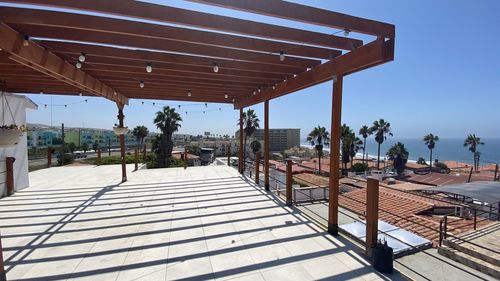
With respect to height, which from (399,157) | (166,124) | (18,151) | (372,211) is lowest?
(399,157)

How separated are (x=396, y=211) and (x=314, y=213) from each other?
249cm

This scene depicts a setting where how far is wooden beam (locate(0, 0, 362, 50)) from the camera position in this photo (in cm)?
256

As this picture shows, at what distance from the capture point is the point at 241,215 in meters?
5.04

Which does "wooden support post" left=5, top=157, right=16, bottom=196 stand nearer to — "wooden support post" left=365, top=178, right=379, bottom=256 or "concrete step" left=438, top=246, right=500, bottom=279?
"wooden support post" left=365, top=178, right=379, bottom=256

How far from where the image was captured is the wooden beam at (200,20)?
2.56 meters

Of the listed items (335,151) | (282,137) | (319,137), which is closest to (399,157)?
(319,137)

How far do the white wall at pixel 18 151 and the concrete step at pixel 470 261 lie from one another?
978cm

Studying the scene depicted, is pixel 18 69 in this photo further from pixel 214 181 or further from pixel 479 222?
pixel 479 222

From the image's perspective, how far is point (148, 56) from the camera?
4.35 m

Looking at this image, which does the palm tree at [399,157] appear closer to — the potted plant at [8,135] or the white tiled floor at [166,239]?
the white tiled floor at [166,239]

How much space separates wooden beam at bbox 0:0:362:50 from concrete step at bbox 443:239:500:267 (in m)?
3.48

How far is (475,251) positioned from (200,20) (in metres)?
5.05


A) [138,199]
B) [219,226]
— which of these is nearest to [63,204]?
[138,199]

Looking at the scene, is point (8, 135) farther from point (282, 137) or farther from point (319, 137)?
point (282, 137)
